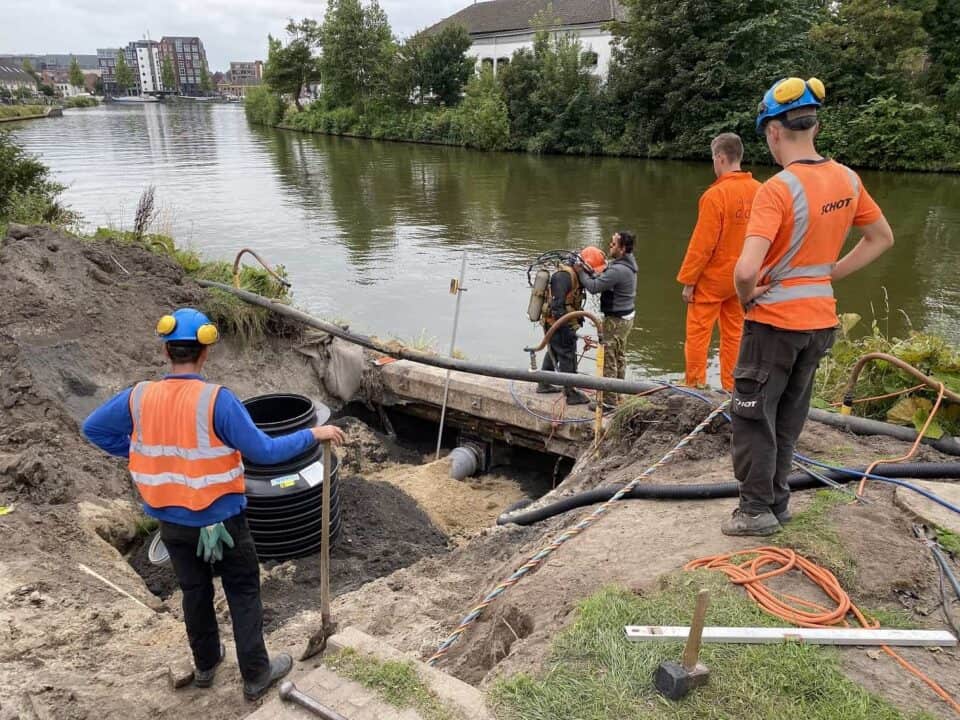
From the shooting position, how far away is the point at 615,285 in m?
6.48

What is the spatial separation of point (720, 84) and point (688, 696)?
33.5m

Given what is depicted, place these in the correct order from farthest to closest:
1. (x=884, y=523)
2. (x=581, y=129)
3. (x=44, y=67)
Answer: (x=44, y=67) < (x=581, y=129) < (x=884, y=523)

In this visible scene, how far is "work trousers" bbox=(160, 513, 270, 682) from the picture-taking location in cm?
299

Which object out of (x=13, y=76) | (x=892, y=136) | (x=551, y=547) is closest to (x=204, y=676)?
(x=551, y=547)

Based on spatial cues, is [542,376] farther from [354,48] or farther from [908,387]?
[354,48]

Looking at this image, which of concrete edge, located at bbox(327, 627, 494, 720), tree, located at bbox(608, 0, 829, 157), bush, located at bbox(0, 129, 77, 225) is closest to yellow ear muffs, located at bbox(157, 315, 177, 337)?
concrete edge, located at bbox(327, 627, 494, 720)

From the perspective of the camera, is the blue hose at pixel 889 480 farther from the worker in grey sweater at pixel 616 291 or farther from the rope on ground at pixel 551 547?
the worker in grey sweater at pixel 616 291

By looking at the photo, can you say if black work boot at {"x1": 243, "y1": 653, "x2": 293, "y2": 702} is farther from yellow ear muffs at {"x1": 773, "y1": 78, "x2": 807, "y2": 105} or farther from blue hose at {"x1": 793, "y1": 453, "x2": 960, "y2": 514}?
yellow ear muffs at {"x1": 773, "y1": 78, "x2": 807, "y2": 105}

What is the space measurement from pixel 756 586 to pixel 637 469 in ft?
6.08

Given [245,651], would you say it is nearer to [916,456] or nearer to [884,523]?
[884,523]

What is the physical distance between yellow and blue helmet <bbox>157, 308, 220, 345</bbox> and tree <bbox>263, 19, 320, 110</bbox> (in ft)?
217

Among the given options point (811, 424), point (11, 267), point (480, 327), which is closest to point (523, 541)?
point (811, 424)

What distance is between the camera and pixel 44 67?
190 m

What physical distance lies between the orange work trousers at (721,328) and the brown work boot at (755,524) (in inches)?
87.4
